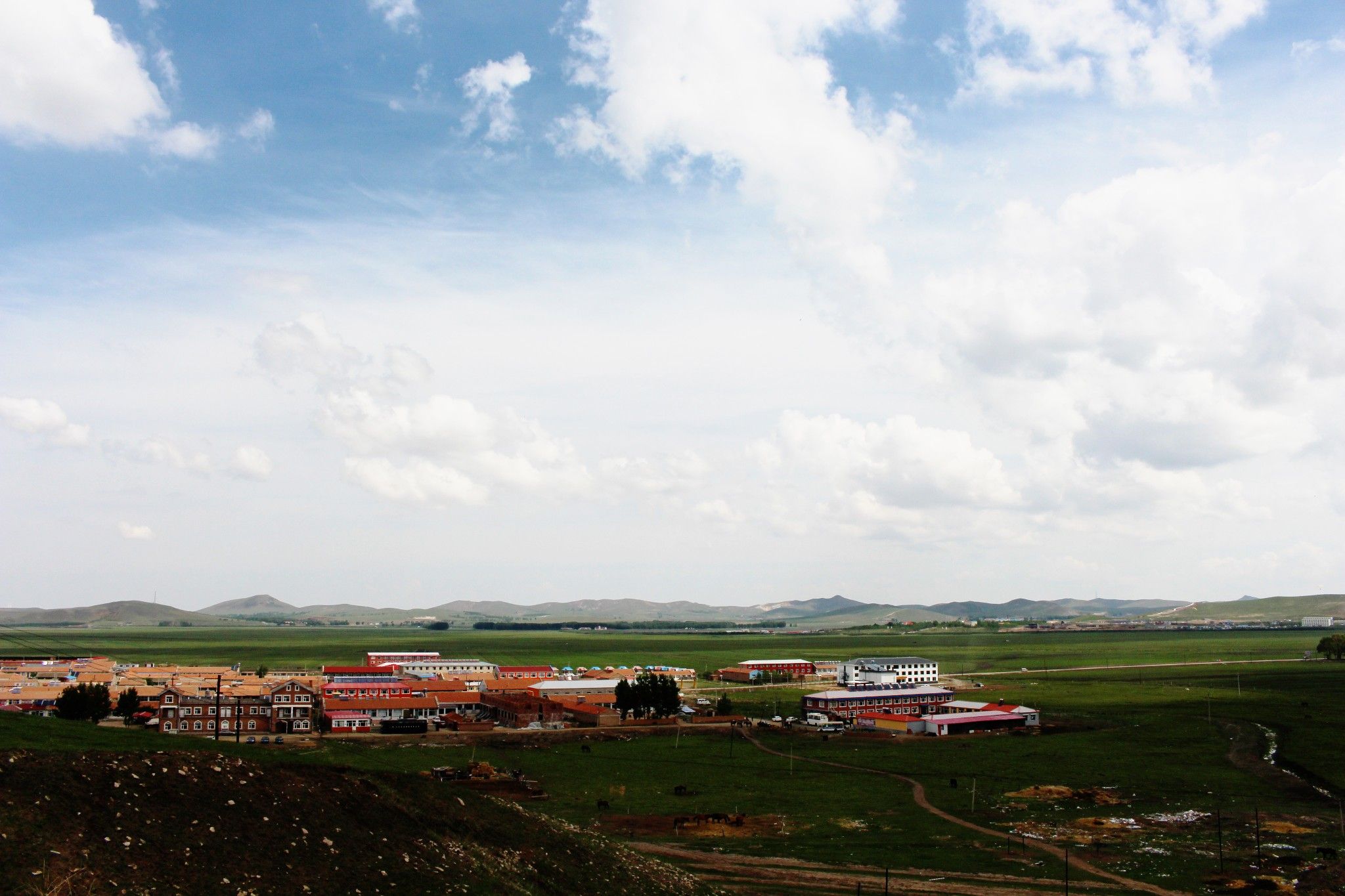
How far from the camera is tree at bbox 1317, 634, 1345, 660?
17662 centimetres

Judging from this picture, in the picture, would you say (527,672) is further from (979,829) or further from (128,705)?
(979,829)

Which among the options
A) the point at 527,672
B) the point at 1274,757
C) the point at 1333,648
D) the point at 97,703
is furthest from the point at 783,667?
the point at 97,703

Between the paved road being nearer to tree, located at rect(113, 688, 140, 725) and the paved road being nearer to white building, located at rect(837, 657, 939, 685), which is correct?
white building, located at rect(837, 657, 939, 685)

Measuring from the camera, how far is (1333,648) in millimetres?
178125

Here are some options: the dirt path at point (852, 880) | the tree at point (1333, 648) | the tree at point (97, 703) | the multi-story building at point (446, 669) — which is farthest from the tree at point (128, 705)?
the tree at point (1333, 648)

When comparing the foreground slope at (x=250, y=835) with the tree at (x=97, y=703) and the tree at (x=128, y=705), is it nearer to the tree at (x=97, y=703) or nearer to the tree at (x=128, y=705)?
the tree at (x=97, y=703)

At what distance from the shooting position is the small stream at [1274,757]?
206 feet

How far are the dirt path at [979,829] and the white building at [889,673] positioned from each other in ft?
212

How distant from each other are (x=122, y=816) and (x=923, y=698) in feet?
340

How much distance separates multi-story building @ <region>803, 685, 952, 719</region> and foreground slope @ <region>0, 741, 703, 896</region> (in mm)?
75845

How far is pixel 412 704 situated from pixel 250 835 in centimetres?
7756

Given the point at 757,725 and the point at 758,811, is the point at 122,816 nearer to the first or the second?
the point at 758,811

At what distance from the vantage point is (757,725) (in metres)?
99.0

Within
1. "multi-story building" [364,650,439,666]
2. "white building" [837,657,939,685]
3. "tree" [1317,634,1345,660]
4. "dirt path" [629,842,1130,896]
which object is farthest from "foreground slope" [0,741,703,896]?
"tree" [1317,634,1345,660]
